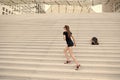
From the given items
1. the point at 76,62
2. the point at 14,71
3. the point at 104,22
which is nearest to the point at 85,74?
the point at 76,62

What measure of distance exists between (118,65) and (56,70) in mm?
2059

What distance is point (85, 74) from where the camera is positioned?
7.82 metres

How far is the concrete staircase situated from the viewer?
7949 millimetres

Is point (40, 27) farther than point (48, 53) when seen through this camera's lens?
Yes

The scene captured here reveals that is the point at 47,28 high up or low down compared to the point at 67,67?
up

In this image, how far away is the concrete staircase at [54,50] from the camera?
7.95 metres

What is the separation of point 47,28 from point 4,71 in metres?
5.67

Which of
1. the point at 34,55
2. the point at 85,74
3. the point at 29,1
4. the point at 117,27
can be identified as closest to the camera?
the point at 85,74

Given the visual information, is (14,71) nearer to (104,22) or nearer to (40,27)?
(40,27)

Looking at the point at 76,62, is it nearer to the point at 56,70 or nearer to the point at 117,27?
the point at 56,70

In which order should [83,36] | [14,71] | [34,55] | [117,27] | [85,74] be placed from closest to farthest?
1. [85,74]
2. [14,71]
3. [34,55]
4. [83,36]
5. [117,27]

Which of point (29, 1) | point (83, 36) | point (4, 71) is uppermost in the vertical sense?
point (29, 1)

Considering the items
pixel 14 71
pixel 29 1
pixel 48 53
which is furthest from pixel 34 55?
pixel 29 1

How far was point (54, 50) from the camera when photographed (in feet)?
32.8
